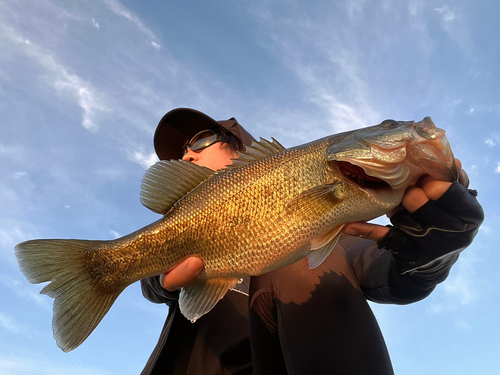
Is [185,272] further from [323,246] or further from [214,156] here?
[214,156]

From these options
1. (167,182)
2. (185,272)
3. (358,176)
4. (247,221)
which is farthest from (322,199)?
(167,182)

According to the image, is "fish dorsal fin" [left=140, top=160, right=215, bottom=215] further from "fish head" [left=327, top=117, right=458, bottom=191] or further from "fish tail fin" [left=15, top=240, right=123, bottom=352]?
"fish head" [left=327, top=117, right=458, bottom=191]

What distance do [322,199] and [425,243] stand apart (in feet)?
2.22

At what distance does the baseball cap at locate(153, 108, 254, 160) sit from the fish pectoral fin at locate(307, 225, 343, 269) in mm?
2271

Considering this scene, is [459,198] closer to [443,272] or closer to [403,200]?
[403,200]

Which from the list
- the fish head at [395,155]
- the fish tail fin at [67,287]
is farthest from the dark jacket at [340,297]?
the fish tail fin at [67,287]

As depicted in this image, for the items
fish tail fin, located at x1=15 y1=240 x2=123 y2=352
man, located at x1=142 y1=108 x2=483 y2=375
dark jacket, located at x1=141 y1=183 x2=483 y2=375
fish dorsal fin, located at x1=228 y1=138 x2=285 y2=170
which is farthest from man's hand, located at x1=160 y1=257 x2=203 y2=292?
fish dorsal fin, located at x1=228 y1=138 x2=285 y2=170

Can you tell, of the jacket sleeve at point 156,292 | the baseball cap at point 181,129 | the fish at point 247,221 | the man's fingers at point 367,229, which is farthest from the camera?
the baseball cap at point 181,129

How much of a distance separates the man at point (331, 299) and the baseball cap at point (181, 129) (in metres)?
1.91

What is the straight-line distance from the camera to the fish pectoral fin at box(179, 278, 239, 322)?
229 centimetres

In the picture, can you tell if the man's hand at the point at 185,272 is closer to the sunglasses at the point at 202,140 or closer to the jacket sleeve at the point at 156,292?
the jacket sleeve at the point at 156,292

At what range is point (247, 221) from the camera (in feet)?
7.14

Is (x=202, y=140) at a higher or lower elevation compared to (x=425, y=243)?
higher

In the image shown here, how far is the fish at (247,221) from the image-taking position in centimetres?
206
